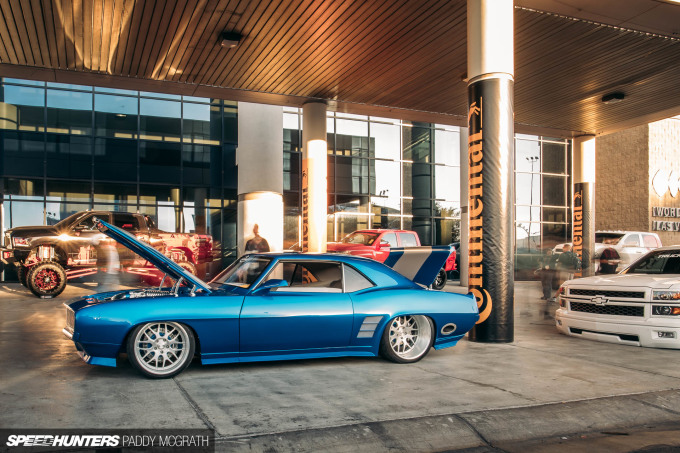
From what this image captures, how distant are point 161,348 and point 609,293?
6.15 metres

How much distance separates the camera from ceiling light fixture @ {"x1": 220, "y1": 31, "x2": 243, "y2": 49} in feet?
35.2

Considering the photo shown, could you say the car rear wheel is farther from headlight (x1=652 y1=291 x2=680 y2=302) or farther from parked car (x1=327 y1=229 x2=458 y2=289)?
parked car (x1=327 y1=229 x2=458 y2=289)

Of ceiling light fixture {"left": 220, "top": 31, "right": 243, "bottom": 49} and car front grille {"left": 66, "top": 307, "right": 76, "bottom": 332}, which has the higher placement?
ceiling light fixture {"left": 220, "top": 31, "right": 243, "bottom": 49}

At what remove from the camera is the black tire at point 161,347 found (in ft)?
17.5

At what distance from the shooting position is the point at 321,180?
14.6m

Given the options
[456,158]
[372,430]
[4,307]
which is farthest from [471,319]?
[456,158]

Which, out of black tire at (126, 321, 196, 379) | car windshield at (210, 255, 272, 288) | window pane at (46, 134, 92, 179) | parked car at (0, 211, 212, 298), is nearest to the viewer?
black tire at (126, 321, 196, 379)

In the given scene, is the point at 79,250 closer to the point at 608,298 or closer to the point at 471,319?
the point at 471,319

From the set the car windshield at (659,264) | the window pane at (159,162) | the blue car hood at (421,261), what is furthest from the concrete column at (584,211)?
the window pane at (159,162)

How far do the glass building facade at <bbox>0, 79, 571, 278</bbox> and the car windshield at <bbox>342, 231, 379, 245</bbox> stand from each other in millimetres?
4702

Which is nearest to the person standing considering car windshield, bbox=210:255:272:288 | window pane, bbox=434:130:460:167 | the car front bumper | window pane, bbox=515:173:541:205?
car windshield, bbox=210:255:272:288

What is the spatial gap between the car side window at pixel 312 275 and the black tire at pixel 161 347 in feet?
3.87

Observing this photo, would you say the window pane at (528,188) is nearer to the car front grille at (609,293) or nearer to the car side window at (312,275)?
the car front grille at (609,293)

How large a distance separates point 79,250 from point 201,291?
10.00 meters
